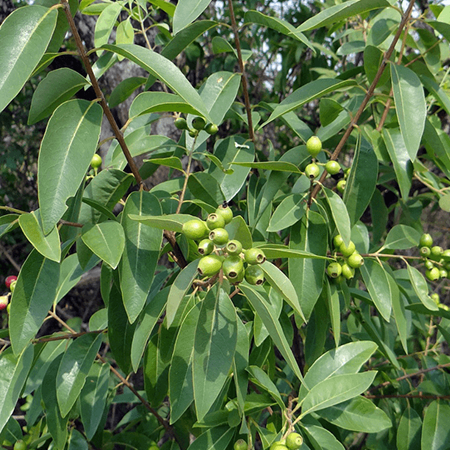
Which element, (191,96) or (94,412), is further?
(94,412)

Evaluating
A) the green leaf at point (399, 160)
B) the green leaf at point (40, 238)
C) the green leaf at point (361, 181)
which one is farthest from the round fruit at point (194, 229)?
the green leaf at point (399, 160)

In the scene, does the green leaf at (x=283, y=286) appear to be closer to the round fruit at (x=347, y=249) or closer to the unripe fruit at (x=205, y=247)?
the unripe fruit at (x=205, y=247)

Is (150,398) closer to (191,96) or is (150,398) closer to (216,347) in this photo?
(216,347)

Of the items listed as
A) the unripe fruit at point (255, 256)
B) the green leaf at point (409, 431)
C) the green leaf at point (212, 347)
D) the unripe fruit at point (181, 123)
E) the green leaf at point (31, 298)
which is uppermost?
the unripe fruit at point (181, 123)

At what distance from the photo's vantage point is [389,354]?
4.93ft

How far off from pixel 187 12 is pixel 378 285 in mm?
876

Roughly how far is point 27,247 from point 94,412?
3.31 metres

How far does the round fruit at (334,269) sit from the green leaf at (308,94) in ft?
1.39

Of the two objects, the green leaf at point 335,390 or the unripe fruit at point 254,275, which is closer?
the unripe fruit at point 254,275

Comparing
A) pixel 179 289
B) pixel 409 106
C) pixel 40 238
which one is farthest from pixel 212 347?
pixel 409 106

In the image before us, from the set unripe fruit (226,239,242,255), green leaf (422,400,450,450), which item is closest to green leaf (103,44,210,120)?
unripe fruit (226,239,242,255)

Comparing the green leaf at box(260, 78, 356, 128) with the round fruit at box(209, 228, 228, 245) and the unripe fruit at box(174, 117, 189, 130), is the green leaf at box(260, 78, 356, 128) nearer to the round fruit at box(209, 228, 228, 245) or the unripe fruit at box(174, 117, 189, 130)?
the unripe fruit at box(174, 117, 189, 130)

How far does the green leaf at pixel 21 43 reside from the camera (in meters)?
0.76

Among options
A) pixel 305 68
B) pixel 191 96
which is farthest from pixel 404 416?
pixel 305 68
